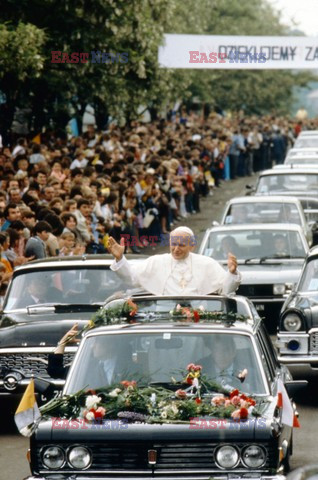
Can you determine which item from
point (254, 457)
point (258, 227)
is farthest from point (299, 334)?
point (258, 227)

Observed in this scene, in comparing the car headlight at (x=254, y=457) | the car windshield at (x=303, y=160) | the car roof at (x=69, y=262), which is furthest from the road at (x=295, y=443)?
the car windshield at (x=303, y=160)

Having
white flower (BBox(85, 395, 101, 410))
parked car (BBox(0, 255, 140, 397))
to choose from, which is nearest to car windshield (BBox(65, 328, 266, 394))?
white flower (BBox(85, 395, 101, 410))

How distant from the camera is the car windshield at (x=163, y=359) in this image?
9133 millimetres

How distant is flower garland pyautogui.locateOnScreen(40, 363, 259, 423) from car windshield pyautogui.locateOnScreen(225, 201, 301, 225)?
42.7 feet

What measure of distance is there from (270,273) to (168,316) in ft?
27.6

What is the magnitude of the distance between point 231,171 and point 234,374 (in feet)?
123

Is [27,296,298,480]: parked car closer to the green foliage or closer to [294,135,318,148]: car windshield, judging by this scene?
the green foliage

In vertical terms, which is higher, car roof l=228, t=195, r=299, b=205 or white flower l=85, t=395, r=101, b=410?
white flower l=85, t=395, r=101, b=410

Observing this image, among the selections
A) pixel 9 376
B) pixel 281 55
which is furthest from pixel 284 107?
pixel 9 376

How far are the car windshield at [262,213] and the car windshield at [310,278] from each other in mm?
6644

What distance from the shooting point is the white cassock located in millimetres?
11539

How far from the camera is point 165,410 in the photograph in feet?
28.0

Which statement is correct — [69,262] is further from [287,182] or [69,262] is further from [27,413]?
[287,182]

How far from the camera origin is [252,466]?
8.31 metres
